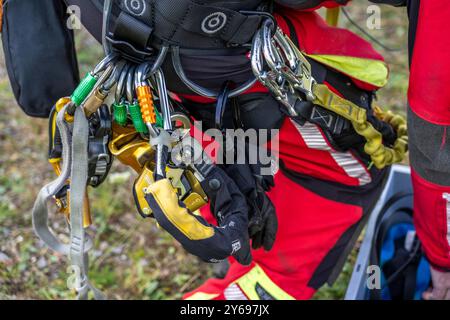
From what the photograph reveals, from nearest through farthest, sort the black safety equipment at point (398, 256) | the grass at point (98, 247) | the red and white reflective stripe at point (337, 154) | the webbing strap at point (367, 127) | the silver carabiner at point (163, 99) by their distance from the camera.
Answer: the silver carabiner at point (163, 99) < the webbing strap at point (367, 127) < the red and white reflective stripe at point (337, 154) < the black safety equipment at point (398, 256) < the grass at point (98, 247)

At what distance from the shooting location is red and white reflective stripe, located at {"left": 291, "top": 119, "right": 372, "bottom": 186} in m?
1.49

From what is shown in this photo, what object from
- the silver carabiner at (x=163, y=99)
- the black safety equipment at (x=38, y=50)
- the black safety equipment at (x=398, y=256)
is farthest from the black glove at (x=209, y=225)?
the black safety equipment at (x=398, y=256)

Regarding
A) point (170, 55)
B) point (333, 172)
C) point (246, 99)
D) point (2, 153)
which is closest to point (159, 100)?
point (170, 55)

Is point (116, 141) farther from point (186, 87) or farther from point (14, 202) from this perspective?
point (14, 202)

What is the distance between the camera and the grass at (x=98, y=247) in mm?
2131

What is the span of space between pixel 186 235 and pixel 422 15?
0.66m

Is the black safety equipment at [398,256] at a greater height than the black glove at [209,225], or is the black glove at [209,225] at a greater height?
the black glove at [209,225]

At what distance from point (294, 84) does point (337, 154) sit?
13.7 inches

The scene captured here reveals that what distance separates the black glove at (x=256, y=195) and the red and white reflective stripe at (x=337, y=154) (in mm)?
144

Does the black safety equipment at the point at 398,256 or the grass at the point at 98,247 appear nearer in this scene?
the black safety equipment at the point at 398,256

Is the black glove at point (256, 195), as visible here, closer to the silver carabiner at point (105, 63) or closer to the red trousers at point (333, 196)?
the red trousers at point (333, 196)

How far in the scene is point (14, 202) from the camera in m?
2.46

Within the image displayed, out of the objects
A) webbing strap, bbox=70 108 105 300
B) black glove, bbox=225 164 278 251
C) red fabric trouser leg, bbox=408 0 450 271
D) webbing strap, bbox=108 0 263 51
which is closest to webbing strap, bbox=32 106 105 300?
webbing strap, bbox=70 108 105 300

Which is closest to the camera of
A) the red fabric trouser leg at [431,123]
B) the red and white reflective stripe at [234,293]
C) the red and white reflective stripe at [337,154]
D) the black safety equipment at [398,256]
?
the red fabric trouser leg at [431,123]
